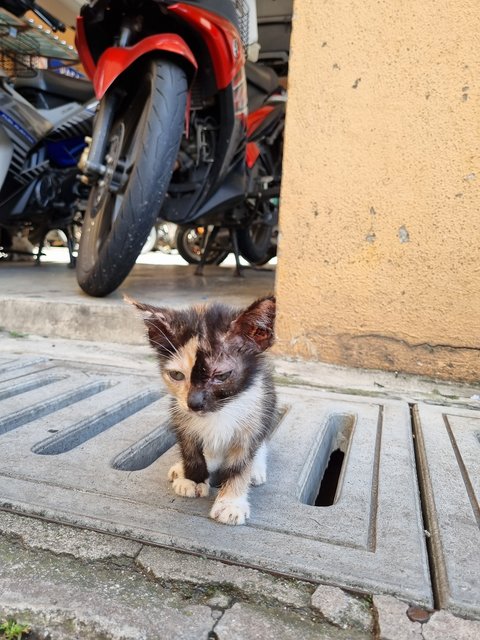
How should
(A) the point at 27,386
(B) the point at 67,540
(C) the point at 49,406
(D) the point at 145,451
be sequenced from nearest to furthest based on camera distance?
1. (B) the point at 67,540
2. (D) the point at 145,451
3. (C) the point at 49,406
4. (A) the point at 27,386

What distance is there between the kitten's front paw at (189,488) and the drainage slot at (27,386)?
76 centimetres

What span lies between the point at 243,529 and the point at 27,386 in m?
1.03

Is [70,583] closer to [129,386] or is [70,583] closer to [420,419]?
[129,386]

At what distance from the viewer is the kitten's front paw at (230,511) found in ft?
3.12

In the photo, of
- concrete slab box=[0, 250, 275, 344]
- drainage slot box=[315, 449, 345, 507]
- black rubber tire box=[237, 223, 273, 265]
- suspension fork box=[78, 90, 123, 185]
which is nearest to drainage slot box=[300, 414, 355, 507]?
drainage slot box=[315, 449, 345, 507]

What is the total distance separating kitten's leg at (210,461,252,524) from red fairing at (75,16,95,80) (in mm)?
2372

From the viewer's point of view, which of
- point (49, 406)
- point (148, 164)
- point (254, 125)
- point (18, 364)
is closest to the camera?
point (49, 406)

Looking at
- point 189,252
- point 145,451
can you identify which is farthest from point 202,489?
point 189,252

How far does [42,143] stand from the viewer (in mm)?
3693

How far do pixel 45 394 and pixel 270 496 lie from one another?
2.82ft

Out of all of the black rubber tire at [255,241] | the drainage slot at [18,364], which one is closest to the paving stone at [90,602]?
the drainage slot at [18,364]

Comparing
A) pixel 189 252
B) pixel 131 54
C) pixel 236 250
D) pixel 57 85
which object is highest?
pixel 57 85

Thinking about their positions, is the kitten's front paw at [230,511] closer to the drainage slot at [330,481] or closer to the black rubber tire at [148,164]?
the drainage slot at [330,481]

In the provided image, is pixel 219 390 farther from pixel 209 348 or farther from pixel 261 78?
pixel 261 78
